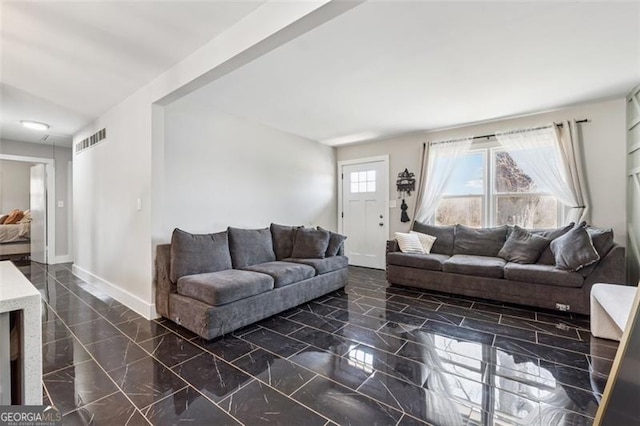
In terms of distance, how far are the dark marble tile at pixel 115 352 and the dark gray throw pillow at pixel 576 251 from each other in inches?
163

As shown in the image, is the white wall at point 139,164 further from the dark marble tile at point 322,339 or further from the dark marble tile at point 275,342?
the dark marble tile at point 322,339

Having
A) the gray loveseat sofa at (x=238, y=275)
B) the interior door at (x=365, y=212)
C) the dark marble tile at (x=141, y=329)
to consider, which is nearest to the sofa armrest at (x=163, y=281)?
the gray loveseat sofa at (x=238, y=275)

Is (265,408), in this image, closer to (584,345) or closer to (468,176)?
(584,345)

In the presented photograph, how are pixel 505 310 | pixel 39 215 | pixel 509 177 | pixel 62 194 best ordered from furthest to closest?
pixel 62 194 → pixel 39 215 → pixel 509 177 → pixel 505 310

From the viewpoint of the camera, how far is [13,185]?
7176 mm

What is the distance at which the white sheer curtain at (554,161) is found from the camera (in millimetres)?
3672

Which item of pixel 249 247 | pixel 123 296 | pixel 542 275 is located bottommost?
pixel 123 296

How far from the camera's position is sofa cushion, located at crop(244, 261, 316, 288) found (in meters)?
3.06

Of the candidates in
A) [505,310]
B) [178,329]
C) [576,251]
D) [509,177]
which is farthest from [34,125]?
[576,251]

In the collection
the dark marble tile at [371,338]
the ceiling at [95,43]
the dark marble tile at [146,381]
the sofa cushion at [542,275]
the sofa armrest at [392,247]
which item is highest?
the ceiling at [95,43]

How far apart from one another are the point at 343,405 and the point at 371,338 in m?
0.92

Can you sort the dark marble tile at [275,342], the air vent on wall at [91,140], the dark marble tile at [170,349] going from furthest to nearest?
the air vent on wall at [91,140] → the dark marble tile at [275,342] → the dark marble tile at [170,349]

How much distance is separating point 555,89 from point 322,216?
12.5ft

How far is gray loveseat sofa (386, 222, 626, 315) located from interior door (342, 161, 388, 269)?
904mm
